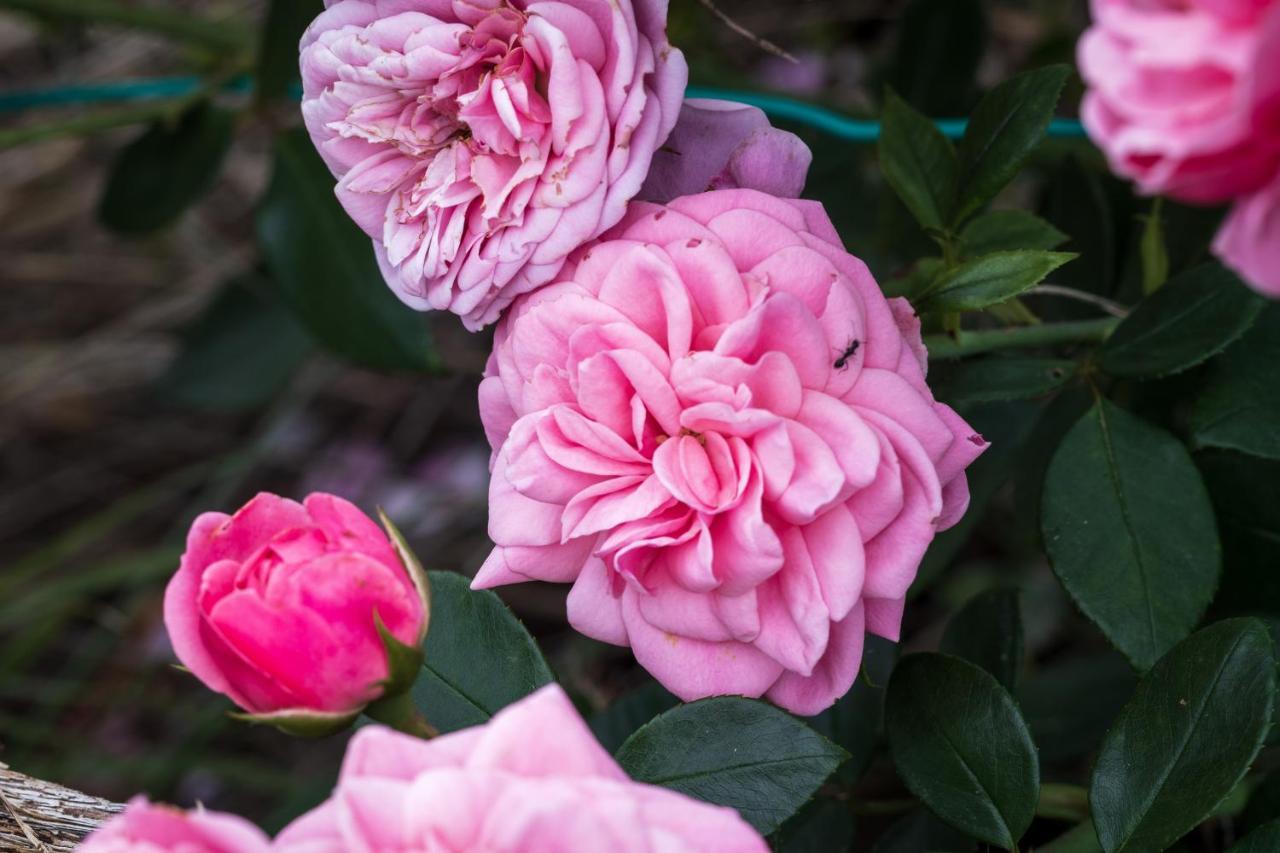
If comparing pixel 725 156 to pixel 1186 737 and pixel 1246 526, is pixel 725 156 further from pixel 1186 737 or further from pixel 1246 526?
pixel 1246 526

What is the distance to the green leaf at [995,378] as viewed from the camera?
0.83 metres

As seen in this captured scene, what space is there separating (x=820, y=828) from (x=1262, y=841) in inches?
12.5

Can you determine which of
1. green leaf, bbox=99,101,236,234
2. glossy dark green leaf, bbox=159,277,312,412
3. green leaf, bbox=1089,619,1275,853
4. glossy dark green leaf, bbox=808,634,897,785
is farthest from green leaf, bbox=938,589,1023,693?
glossy dark green leaf, bbox=159,277,312,412

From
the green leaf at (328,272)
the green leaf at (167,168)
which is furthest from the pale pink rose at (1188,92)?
the green leaf at (167,168)

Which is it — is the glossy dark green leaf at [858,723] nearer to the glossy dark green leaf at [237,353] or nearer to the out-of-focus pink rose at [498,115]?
the out-of-focus pink rose at [498,115]

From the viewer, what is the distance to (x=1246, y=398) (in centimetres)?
84

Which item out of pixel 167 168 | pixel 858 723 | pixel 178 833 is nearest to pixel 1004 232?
pixel 858 723

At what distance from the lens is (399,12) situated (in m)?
0.71

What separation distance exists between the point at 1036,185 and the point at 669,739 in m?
1.36

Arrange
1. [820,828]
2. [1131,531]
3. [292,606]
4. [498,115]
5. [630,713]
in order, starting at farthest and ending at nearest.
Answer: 1. [630,713]
2. [820,828]
3. [1131,531]
4. [498,115]
5. [292,606]

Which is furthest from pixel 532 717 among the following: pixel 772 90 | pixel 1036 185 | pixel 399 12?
pixel 1036 185

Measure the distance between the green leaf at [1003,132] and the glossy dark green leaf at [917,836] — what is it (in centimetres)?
46

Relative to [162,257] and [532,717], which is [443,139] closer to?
[532,717]

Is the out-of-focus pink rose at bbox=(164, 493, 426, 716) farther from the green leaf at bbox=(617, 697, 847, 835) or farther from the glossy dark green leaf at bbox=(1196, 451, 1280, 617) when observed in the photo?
the glossy dark green leaf at bbox=(1196, 451, 1280, 617)
